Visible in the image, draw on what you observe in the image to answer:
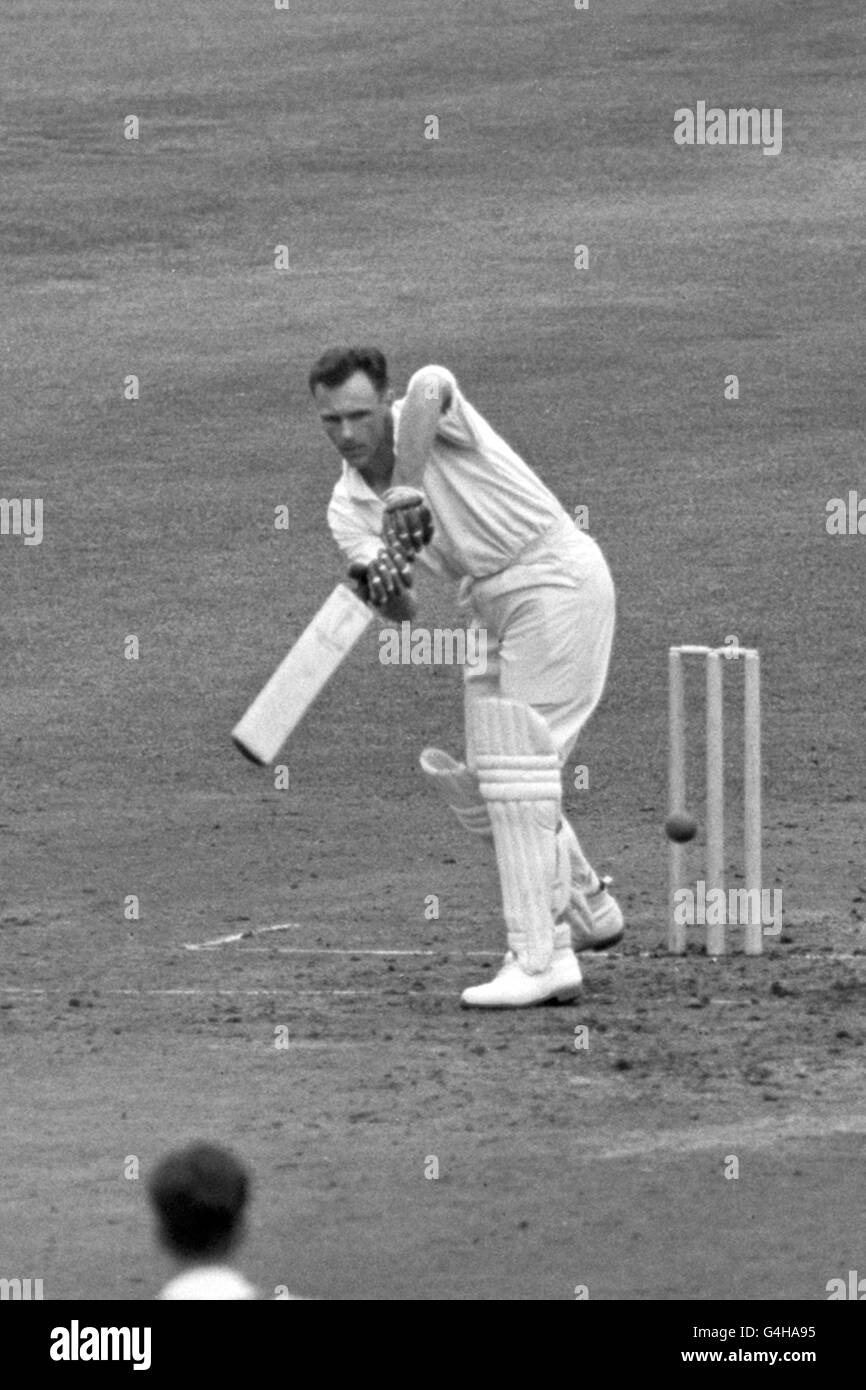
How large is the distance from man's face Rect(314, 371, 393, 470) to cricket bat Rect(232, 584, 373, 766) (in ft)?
1.40

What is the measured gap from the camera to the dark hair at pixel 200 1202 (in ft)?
12.7

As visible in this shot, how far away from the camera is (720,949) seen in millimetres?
8844

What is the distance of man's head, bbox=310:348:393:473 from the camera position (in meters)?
7.60

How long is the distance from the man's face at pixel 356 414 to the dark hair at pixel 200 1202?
3903mm

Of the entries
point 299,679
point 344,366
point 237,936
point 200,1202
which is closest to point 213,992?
point 237,936

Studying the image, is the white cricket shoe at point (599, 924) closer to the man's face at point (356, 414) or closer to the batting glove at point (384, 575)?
the batting glove at point (384, 575)

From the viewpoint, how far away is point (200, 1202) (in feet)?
12.7

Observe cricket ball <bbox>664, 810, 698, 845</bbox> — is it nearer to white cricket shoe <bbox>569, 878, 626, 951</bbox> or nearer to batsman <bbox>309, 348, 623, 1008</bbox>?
white cricket shoe <bbox>569, 878, 626, 951</bbox>

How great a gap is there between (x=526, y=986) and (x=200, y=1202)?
4067 mm

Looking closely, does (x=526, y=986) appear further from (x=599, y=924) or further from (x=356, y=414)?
(x=356, y=414)

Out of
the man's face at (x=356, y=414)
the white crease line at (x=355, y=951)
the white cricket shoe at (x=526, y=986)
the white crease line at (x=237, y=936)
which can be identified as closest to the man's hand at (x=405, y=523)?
the man's face at (x=356, y=414)

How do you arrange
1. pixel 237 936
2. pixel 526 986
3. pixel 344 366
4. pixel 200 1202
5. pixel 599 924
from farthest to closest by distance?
pixel 237 936
pixel 599 924
pixel 526 986
pixel 344 366
pixel 200 1202

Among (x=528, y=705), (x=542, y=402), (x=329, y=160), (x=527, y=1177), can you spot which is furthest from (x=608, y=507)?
(x=527, y=1177)

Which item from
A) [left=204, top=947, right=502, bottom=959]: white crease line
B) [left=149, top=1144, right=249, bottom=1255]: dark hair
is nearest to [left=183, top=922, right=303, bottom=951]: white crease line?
[left=204, top=947, right=502, bottom=959]: white crease line
